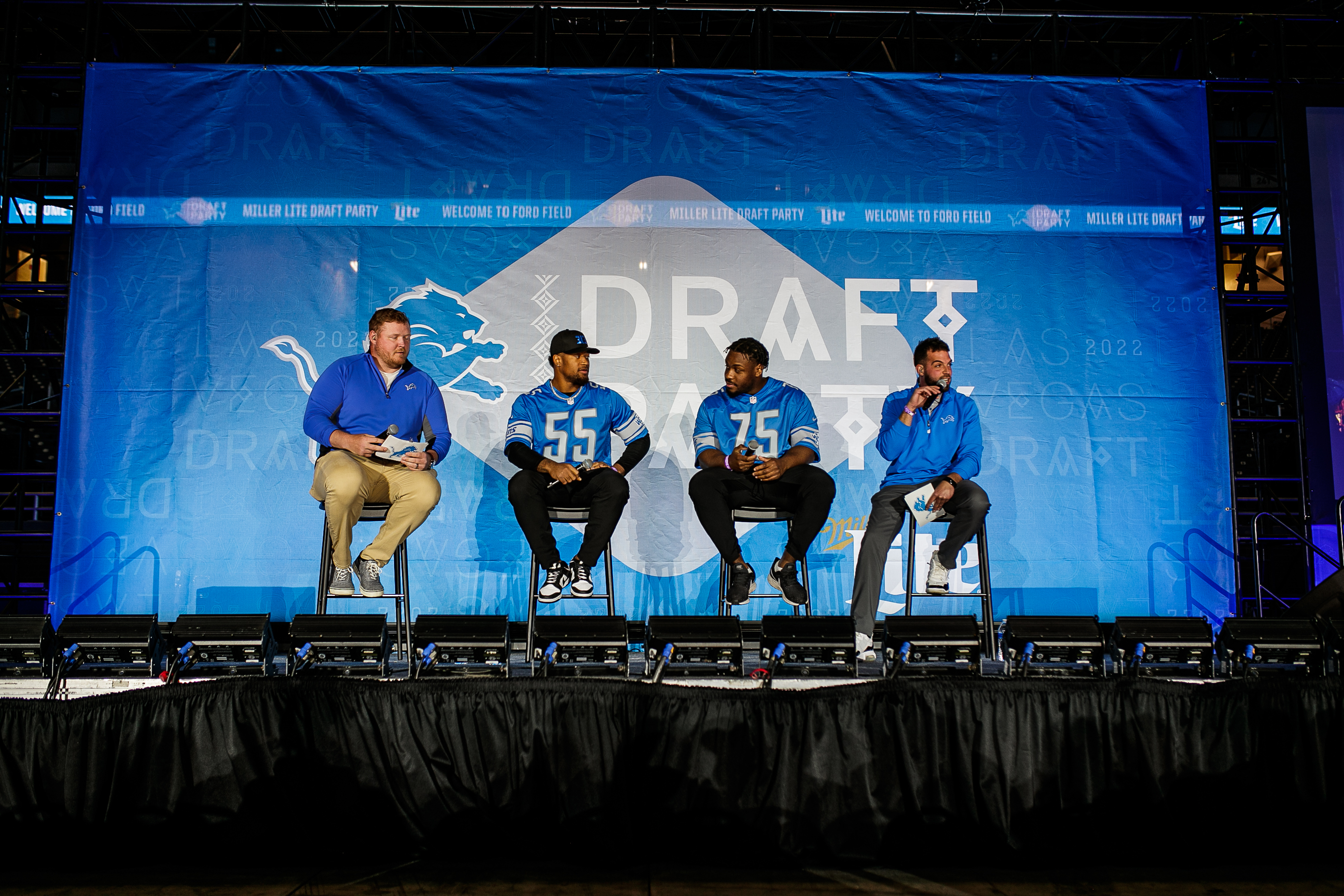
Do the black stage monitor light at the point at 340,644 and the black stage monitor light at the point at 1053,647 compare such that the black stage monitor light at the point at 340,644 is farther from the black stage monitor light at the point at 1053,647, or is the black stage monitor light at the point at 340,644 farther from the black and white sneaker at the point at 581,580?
the black stage monitor light at the point at 1053,647

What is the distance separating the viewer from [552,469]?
4.52 metres

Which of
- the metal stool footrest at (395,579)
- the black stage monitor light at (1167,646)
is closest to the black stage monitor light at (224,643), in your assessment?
the metal stool footrest at (395,579)

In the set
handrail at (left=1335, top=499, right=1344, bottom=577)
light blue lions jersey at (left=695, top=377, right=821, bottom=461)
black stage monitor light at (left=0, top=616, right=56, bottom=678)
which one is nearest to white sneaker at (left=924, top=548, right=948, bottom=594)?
light blue lions jersey at (left=695, top=377, right=821, bottom=461)

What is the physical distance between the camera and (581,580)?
447 cm

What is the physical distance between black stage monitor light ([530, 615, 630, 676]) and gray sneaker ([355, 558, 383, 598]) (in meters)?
0.94

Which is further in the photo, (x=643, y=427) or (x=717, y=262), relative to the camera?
(x=717, y=262)

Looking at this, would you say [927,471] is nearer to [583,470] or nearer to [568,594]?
[583,470]

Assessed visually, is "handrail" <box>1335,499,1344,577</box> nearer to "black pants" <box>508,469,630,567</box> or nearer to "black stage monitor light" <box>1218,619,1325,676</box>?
"black stage monitor light" <box>1218,619,1325,676</box>

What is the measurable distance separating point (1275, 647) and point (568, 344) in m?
3.60

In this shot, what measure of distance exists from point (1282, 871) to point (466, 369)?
445 cm

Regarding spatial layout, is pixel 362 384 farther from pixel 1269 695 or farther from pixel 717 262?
pixel 1269 695

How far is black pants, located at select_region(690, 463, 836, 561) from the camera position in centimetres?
458

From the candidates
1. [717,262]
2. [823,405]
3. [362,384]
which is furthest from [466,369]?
[823,405]

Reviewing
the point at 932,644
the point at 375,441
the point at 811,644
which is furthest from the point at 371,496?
the point at 932,644
